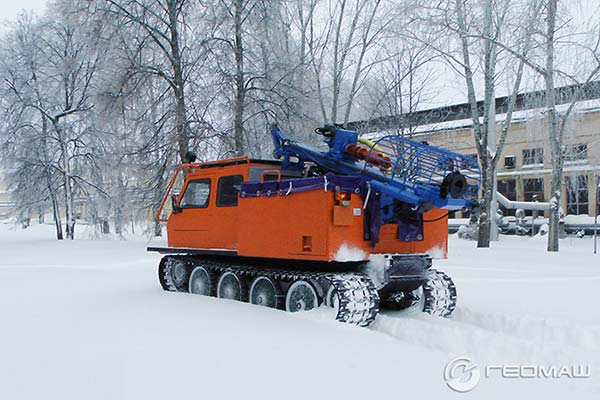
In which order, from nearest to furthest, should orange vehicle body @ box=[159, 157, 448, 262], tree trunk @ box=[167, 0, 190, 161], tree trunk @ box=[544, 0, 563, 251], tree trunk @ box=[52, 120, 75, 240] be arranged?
orange vehicle body @ box=[159, 157, 448, 262] → tree trunk @ box=[544, 0, 563, 251] → tree trunk @ box=[167, 0, 190, 161] → tree trunk @ box=[52, 120, 75, 240]

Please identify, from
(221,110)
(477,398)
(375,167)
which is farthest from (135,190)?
(477,398)

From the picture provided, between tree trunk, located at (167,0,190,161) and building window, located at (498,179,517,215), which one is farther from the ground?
tree trunk, located at (167,0,190,161)

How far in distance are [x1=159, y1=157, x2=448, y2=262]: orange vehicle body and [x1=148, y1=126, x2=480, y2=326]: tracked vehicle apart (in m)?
0.02

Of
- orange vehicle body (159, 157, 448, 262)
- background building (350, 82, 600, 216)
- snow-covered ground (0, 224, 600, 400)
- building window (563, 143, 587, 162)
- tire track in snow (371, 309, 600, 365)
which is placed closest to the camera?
snow-covered ground (0, 224, 600, 400)

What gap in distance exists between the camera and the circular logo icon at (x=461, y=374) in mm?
5098

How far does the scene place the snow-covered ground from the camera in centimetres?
506

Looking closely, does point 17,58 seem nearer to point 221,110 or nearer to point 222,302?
point 221,110

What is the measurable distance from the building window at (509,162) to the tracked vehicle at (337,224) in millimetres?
31350

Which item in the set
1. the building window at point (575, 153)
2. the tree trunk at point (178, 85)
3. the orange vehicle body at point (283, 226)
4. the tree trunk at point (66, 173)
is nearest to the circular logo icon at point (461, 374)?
the orange vehicle body at point (283, 226)

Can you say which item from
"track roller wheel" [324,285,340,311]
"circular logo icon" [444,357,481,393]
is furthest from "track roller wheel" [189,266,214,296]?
"circular logo icon" [444,357,481,393]

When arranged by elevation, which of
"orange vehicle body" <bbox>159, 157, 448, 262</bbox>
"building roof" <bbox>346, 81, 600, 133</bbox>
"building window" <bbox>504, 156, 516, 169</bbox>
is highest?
"building roof" <bbox>346, 81, 600, 133</bbox>

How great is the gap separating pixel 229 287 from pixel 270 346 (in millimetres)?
3628

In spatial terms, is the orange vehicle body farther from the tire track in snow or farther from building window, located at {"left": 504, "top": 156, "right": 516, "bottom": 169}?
building window, located at {"left": 504, "top": 156, "right": 516, "bottom": 169}

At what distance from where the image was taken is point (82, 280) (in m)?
13.4
